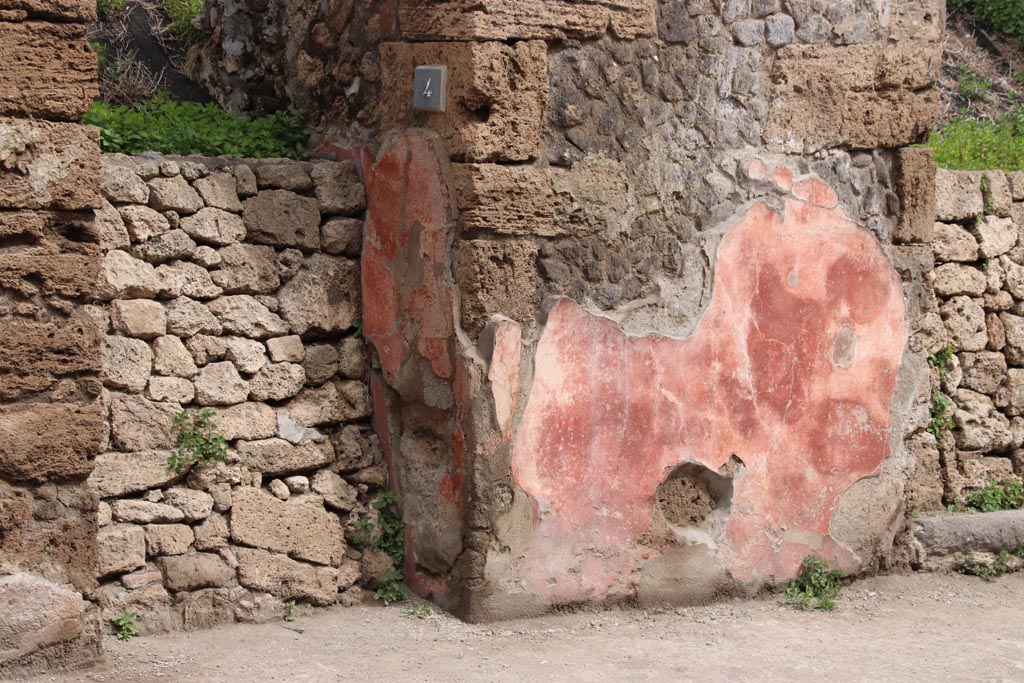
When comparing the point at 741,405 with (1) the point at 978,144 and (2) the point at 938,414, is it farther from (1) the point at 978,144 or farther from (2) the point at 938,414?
(1) the point at 978,144

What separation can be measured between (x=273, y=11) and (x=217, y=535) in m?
2.60

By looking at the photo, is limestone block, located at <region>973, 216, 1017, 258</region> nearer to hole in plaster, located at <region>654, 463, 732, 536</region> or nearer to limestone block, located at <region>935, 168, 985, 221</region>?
limestone block, located at <region>935, 168, 985, 221</region>

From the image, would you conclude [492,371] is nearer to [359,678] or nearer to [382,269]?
[382,269]

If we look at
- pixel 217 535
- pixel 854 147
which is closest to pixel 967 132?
pixel 854 147

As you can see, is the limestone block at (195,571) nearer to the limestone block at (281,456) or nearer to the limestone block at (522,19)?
the limestone block at (281,456)

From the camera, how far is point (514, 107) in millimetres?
5125

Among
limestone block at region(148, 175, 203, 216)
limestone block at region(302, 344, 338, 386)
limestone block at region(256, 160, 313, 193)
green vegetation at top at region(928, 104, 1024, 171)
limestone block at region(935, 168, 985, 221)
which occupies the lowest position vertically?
limestone block at region(302, 344, 338, 386)

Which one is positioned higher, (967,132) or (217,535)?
(967,132)

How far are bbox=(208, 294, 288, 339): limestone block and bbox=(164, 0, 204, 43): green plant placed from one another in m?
2.13

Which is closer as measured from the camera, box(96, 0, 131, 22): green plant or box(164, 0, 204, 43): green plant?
box(164, 0, 204, 43): green plant

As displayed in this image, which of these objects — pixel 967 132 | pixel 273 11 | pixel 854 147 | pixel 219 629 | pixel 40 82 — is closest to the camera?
pixel 40 82

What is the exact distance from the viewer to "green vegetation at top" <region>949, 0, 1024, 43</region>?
10664mm

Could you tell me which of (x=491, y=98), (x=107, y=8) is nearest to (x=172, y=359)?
(x=491, y=98)

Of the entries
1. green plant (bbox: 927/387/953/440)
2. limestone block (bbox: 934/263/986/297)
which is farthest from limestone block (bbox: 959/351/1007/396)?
limestone block (bbox: 934/263/986/297)
